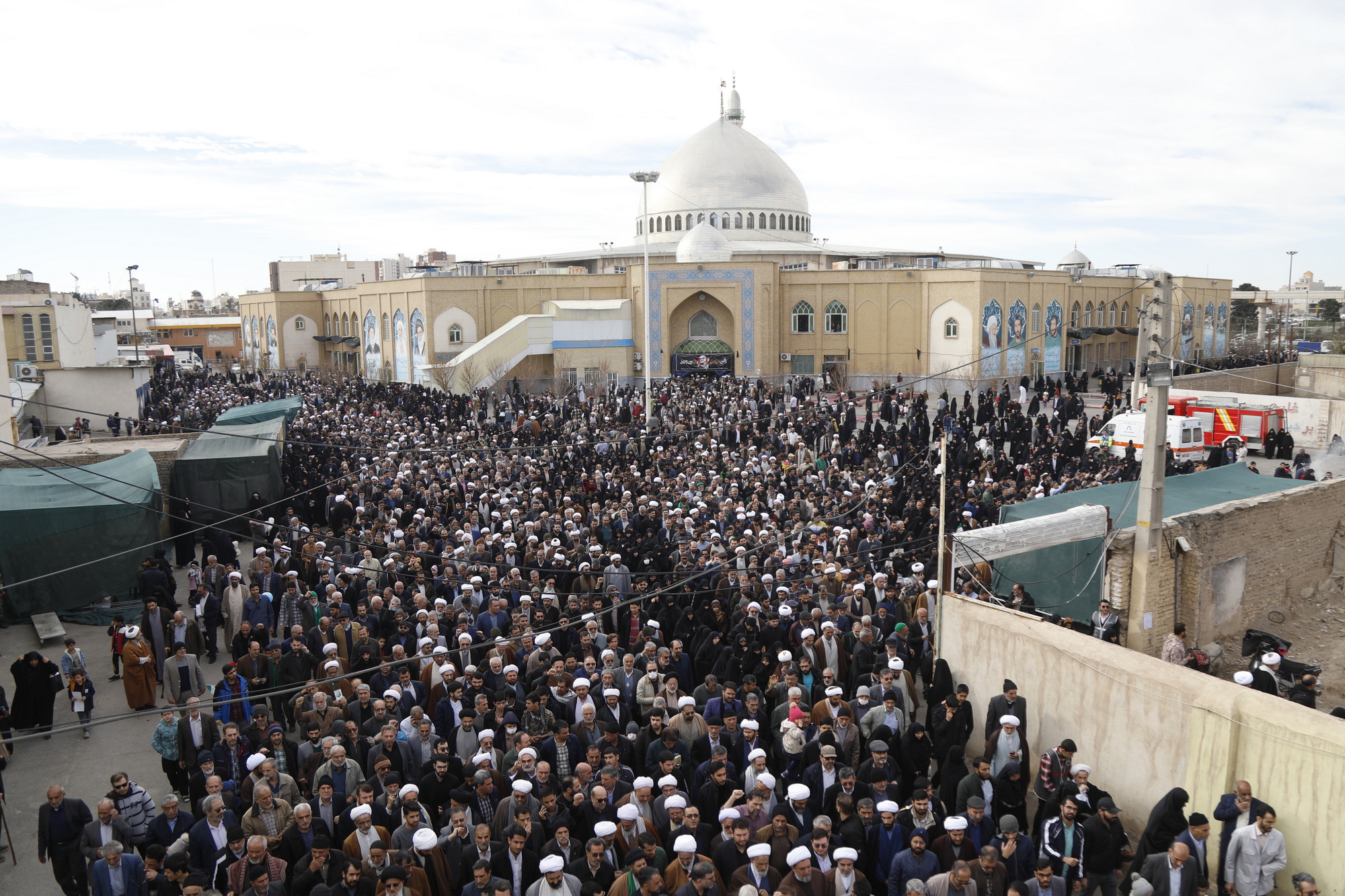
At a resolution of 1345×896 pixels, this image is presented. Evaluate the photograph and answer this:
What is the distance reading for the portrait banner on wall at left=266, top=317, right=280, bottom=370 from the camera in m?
51.5

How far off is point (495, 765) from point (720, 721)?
65.2 inches

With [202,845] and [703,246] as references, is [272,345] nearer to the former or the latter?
[703,246]

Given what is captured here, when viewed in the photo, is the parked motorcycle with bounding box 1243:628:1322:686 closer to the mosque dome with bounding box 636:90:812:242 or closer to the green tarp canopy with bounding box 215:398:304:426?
the green tarp canopy with bounding box 215:398:304:426

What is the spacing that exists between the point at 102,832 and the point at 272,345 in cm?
5006

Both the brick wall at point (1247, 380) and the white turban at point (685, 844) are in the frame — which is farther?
the brick wall at point (1247, 380)

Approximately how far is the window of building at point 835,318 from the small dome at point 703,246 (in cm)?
453

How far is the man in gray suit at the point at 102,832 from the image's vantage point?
6.08 metres

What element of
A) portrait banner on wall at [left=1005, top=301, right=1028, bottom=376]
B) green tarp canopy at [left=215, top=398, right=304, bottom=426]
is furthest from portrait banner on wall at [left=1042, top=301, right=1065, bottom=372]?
green tarp canopy at [left=215, top=398, right=304, bottom=426]

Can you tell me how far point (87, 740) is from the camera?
8.97m

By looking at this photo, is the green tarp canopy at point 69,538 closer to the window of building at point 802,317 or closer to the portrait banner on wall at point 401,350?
the portrait banner on wall at point 401,350

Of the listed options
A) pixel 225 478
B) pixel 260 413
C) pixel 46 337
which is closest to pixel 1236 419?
pixel 225 478

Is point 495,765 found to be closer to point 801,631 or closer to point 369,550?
point 801,631

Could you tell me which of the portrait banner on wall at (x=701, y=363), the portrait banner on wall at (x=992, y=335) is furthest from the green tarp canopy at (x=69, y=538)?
the portrait banner on wall at (x=992, y=335)

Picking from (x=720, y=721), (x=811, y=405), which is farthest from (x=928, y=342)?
(x=720, y=721)
